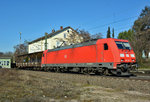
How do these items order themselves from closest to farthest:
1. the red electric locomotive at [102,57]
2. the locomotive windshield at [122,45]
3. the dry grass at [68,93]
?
the dry grass at [68,93] < the red electric locomotive at [102,57] < the locomotive windshield at [122,45]

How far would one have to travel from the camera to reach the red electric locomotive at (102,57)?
1331 cm

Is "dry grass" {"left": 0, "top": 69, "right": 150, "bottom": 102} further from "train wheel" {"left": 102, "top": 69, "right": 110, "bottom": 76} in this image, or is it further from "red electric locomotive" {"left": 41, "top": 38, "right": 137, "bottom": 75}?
"train wheel" {"left": 102, "top": 69, "right": 110, "bottom": 76}

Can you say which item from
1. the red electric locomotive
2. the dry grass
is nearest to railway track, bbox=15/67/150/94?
the dry grass

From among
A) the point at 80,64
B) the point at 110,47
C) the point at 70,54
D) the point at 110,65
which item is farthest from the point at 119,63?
the point at 70,54

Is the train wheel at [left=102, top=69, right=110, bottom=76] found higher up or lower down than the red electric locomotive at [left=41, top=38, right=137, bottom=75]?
lower down

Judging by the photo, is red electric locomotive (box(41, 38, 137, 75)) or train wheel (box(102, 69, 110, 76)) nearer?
red electric locomotive (box(41, 38, 137, 75))

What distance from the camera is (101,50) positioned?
1440 cm

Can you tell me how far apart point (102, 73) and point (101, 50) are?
2252mm

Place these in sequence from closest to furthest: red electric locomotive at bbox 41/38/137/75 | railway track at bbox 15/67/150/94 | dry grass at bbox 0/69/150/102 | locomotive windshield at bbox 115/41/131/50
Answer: dry grass at bbox 0/69/150/102
railway track at bbox 15/67/150/94
red electric locomotive at bbox 41/38/137/75
locomotive windshield at bbox 115/41/131/50

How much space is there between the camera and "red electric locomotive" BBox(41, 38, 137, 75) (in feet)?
43.7

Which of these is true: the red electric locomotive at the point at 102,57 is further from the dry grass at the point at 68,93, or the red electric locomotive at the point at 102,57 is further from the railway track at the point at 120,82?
the dry grass at the point at 68,93

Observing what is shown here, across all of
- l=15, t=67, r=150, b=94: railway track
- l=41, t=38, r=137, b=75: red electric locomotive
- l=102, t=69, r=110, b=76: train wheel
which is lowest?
l=15, t=67, r=150, b=94: railway track

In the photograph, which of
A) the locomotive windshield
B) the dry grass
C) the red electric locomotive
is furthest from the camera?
the locomotive windshield

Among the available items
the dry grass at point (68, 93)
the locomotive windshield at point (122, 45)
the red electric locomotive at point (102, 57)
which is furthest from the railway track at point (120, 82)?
the locomotive windshield at point (122, 45)
